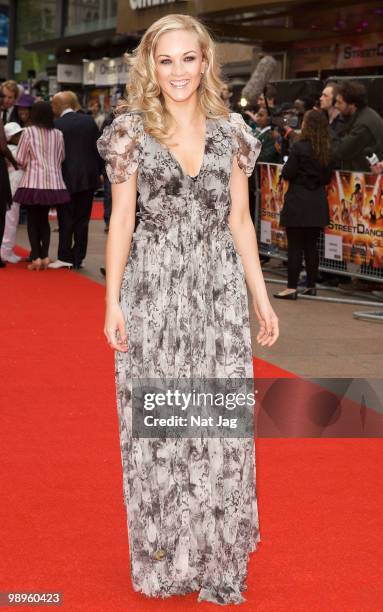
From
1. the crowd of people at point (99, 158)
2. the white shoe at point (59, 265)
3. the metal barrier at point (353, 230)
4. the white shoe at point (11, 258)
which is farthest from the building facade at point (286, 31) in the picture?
the white shoe at point (11, 258)

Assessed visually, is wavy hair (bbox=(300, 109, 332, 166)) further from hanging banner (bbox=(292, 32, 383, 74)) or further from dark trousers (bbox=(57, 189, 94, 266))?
hanging banner (bbox=(292, 32, 383, 74))

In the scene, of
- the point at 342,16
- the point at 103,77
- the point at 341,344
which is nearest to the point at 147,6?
the point at 342,16

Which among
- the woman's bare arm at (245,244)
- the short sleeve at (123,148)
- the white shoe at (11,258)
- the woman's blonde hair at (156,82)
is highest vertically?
the woman's blonde hair at (156,82)

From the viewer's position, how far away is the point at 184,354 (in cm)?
366

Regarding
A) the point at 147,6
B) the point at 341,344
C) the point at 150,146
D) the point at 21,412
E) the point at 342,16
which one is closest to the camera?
the point at 150,146

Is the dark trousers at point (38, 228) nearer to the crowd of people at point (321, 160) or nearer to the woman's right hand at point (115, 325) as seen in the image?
the crowd of people at point (321, 160)

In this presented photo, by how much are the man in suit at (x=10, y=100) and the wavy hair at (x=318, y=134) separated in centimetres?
597

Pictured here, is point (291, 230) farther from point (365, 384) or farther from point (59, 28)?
point (59, 28)

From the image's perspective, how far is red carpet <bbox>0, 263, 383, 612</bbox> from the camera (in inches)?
152

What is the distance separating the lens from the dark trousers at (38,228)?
12.6 m

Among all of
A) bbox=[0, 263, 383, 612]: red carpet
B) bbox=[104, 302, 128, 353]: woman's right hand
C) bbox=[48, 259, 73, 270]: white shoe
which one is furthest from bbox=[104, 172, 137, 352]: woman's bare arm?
bbox=[48, 259, 73, 270]: white shoe

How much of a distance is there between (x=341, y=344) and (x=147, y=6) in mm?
17863

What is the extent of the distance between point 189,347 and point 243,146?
2.27 feet

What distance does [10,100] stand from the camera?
15.2m
